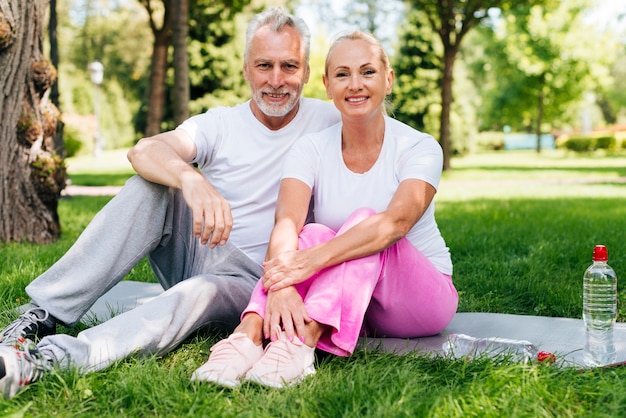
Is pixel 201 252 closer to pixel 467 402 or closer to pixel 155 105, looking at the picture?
pixel 467 402

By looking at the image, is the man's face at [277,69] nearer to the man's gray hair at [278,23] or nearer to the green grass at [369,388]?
the man's gray hair at [278,23]

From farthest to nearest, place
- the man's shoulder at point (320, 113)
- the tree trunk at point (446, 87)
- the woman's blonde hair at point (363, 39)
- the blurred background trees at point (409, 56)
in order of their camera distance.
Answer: the blurred background trees at point (409, 56) < the tree trunk at point (446, 87) < the man's shoulder at point (320, 113) < the woman's blonde hair at point (363, 39)

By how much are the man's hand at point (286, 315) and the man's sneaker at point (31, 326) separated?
0.91m

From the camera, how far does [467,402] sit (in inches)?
92.9

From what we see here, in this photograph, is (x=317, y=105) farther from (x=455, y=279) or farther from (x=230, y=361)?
(x=455, y=279)

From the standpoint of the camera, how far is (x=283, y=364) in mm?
2582

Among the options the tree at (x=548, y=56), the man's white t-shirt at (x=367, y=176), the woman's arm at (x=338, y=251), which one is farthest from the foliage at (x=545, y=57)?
the woman's arm at (x=338, y=251)

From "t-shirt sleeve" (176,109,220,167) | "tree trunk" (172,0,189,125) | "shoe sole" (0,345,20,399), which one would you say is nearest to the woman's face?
"t-shirt sleeve" (176,109,220,167)

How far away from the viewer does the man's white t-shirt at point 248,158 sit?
3.49 metres

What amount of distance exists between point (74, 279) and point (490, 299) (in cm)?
236

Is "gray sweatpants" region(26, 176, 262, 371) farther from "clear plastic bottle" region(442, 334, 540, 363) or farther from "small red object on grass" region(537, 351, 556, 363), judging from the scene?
"small red object on grass" region(537, 351, 556, 363)

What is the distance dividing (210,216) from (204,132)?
798mm

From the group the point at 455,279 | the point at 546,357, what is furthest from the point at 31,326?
the point at 455,279

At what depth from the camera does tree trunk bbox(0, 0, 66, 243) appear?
224 inches
